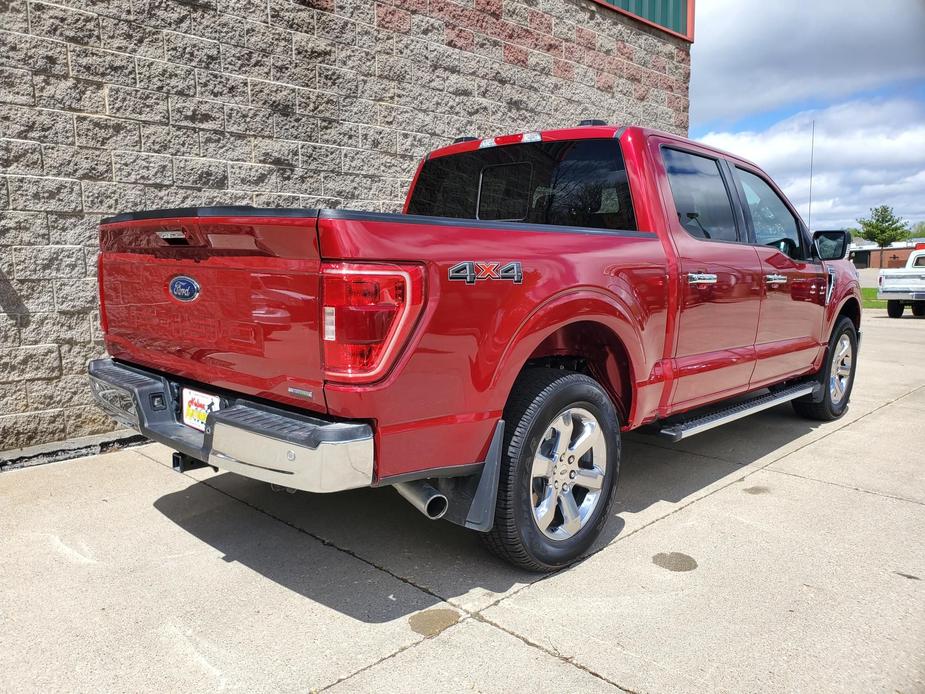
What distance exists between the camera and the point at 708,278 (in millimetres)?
4000

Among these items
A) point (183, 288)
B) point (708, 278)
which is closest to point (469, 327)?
point (183, 288)

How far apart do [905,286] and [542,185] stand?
17004mm

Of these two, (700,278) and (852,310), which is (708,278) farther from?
(852,310)

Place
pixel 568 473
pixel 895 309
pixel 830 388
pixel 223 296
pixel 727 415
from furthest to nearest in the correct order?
pixel 895 309 → pixel 830 388 → pixel 727 415 → pixel 568 473 → pixel 223 296

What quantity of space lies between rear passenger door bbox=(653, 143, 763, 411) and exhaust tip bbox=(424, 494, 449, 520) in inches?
65.3

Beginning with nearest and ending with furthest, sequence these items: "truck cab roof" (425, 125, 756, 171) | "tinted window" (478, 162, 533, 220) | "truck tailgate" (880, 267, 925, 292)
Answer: "truck cab roof" (425, 125, 756, 171) → "tinted window" (478, 162, 533, 220) → "truck tailgate" (880, 267, 925, 292)

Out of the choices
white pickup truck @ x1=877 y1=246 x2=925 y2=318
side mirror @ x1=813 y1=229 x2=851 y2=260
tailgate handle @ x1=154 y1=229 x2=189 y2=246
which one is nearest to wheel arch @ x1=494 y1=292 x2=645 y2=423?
tailgate handle @ x1=154 y1=229 x2=189 y2=246

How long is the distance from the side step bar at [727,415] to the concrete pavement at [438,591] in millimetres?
428

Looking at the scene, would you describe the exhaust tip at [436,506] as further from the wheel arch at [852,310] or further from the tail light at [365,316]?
the wheel arch at [852,310]

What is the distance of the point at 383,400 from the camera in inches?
96.5

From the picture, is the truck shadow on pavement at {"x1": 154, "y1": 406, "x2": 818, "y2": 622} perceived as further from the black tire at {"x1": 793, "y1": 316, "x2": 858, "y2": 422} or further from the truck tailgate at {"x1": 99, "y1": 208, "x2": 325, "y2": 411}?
the black tire at {"x1": 793, "y1": 316, "x2": 858, "y2": 422}

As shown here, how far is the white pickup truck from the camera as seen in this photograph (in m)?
17.3

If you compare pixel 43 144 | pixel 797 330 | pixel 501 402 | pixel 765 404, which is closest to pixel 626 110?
pixel 797 330

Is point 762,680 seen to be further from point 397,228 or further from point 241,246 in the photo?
point 241,246
